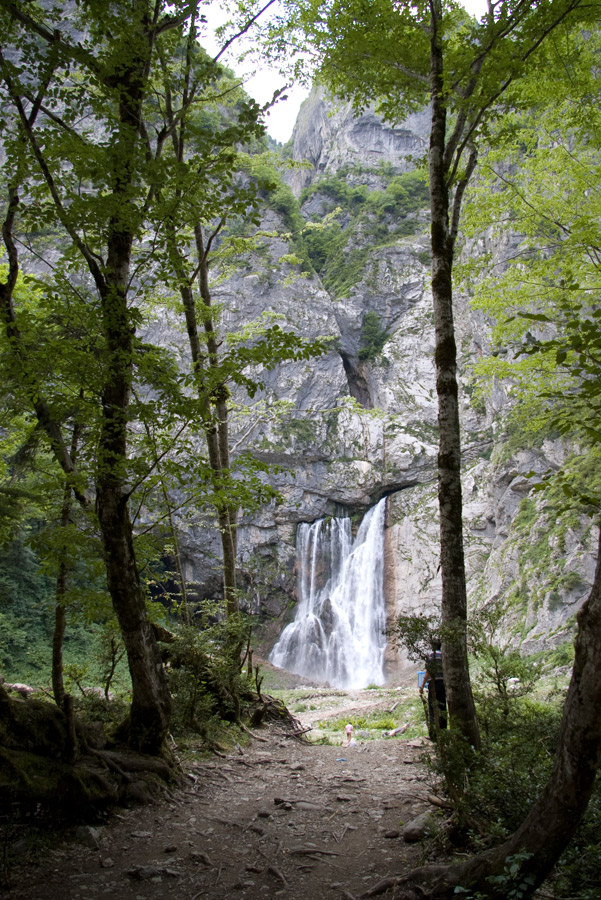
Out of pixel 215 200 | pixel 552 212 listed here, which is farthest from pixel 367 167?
pixel 215 200

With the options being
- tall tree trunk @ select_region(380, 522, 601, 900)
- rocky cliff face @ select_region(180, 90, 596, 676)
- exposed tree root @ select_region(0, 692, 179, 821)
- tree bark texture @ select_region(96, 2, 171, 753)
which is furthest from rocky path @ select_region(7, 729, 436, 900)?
rocky cliff face @ select_region(180, 90, 596, 676)

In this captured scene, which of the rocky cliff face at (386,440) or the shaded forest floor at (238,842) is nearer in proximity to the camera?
the shaded forest floor at (238,842)

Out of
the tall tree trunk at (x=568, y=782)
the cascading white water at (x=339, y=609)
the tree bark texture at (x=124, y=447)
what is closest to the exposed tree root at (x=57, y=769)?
the tree bark texture at (x=124, y=447)

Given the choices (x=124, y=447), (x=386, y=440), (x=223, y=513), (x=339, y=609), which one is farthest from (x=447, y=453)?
(x=386, y=440)

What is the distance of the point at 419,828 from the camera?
A: 361cm

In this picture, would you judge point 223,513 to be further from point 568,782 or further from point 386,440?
point 386,440

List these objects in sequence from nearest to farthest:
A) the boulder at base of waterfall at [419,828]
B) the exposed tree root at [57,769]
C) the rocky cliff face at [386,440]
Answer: the exposed tree root at [57,769] < the boulder at base of waterfall at [419,828] < the rocky cliff face at [386,440]

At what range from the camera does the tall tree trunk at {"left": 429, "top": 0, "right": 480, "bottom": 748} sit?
4496 mm

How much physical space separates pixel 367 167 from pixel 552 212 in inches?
1585

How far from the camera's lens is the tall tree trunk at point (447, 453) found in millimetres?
4496

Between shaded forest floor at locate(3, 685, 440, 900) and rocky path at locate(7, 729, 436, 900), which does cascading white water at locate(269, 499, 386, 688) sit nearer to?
shaded forest floor at locate(3, 685, 440, 900)

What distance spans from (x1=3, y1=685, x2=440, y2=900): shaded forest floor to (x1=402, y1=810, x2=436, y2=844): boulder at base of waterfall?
77 mm

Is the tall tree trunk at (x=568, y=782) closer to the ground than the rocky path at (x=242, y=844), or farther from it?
farther from it

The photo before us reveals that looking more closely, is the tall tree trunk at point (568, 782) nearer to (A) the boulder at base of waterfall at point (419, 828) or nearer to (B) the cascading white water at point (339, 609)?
(A) the boulder at base of waterfall at point (419, 828)
